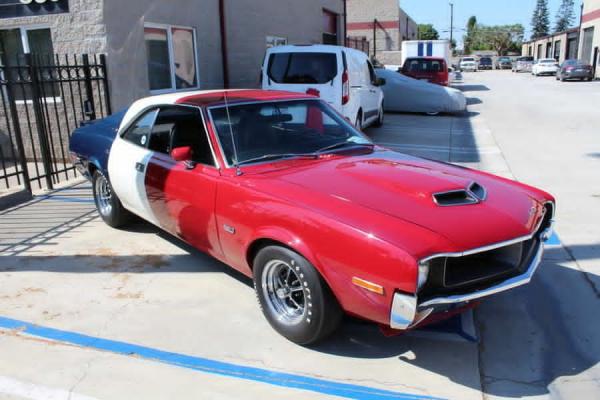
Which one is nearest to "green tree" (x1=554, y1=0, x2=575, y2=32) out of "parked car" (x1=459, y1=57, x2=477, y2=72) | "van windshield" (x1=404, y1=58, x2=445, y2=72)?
"parked car" (x1=459, y1=57, x2=477, y2=72)

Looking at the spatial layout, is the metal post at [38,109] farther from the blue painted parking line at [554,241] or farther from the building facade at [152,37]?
the blue painted parking line at [554,241]

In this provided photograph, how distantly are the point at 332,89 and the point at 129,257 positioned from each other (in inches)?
222

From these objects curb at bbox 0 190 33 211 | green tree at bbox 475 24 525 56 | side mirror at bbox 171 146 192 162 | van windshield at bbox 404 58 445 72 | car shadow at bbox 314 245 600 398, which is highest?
green tree at bbox 475 24 525 56

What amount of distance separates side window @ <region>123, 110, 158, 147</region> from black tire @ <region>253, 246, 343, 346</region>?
78.9 inches

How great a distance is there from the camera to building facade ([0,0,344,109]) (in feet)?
28.5

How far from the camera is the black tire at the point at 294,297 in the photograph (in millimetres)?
3148

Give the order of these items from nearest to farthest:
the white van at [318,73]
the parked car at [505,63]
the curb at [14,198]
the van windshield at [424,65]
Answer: the curb at [14,198]
the white van at [318,73]
the van windshield at [424,65]
the parked car at [505,63]

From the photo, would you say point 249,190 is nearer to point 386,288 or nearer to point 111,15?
point 386,288

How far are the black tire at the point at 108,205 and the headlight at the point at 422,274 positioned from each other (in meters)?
3.84

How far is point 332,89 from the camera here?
31.4 feet

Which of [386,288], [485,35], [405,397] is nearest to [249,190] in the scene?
[386,288]

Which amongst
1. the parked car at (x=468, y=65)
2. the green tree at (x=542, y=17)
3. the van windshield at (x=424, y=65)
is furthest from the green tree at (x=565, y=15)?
the van windshield at (x=424, y=65)

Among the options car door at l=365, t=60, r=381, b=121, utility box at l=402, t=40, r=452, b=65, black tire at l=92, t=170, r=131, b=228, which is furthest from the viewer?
utility box at l=402, t=40, r=452, b=65

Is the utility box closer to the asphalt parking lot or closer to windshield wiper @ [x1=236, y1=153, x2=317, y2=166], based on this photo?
the asphalt parking lot
